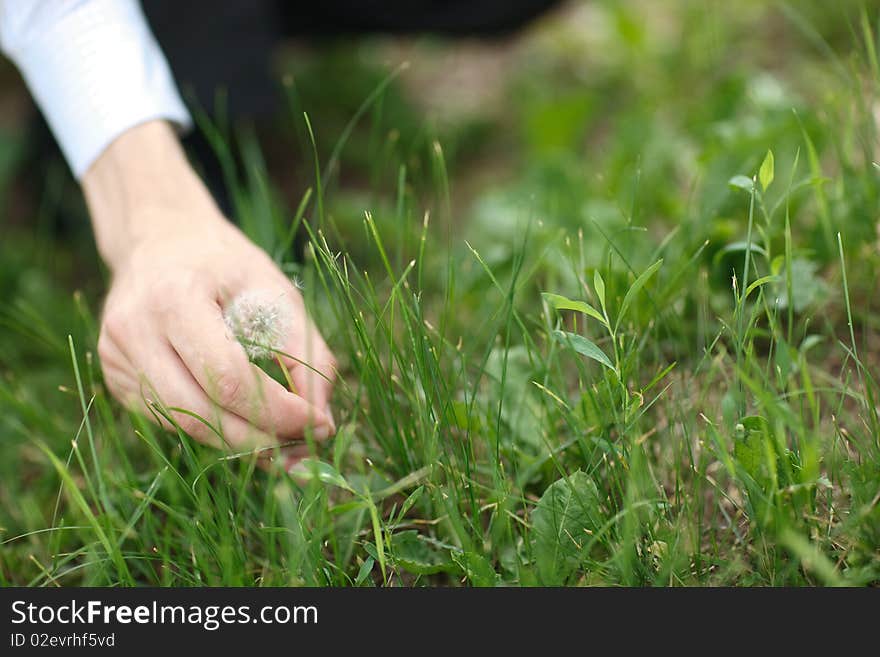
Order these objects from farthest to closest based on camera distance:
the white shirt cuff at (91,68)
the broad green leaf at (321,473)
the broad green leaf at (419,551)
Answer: the white shirt cuff at (91,68) < the broad green leaf at (419,551) < the broad green leaf at (321,473)

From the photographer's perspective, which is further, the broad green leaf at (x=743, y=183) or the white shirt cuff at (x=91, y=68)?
the white shirt cuff at (x=91, y=68)

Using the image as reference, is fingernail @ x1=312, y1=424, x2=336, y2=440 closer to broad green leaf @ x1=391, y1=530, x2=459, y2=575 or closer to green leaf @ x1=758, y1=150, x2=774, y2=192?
broad green leaf @ x1=391, y1=530, x2=459, y2=575

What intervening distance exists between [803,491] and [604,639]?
0.25 meters

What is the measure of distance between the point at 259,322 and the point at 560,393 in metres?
0.37

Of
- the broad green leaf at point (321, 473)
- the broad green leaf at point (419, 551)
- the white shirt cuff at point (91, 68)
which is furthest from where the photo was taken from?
the white shirt cuff at point (91, 68)

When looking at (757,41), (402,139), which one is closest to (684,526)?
(402,139)

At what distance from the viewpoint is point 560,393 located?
3.13 ft

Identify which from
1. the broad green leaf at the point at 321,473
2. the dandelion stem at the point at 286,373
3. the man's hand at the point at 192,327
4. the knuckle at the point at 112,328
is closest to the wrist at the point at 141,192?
the man's hand at the point at 192,327

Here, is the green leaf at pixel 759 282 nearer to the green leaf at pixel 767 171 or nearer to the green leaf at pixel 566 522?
Result: the green leaf at pixel 767 171

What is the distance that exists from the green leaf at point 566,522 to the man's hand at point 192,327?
26cm

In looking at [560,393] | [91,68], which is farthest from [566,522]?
[91,68]

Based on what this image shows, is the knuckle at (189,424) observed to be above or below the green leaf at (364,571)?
above

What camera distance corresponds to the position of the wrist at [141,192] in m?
0.97

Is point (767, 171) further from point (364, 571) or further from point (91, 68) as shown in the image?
point (91, 68)
